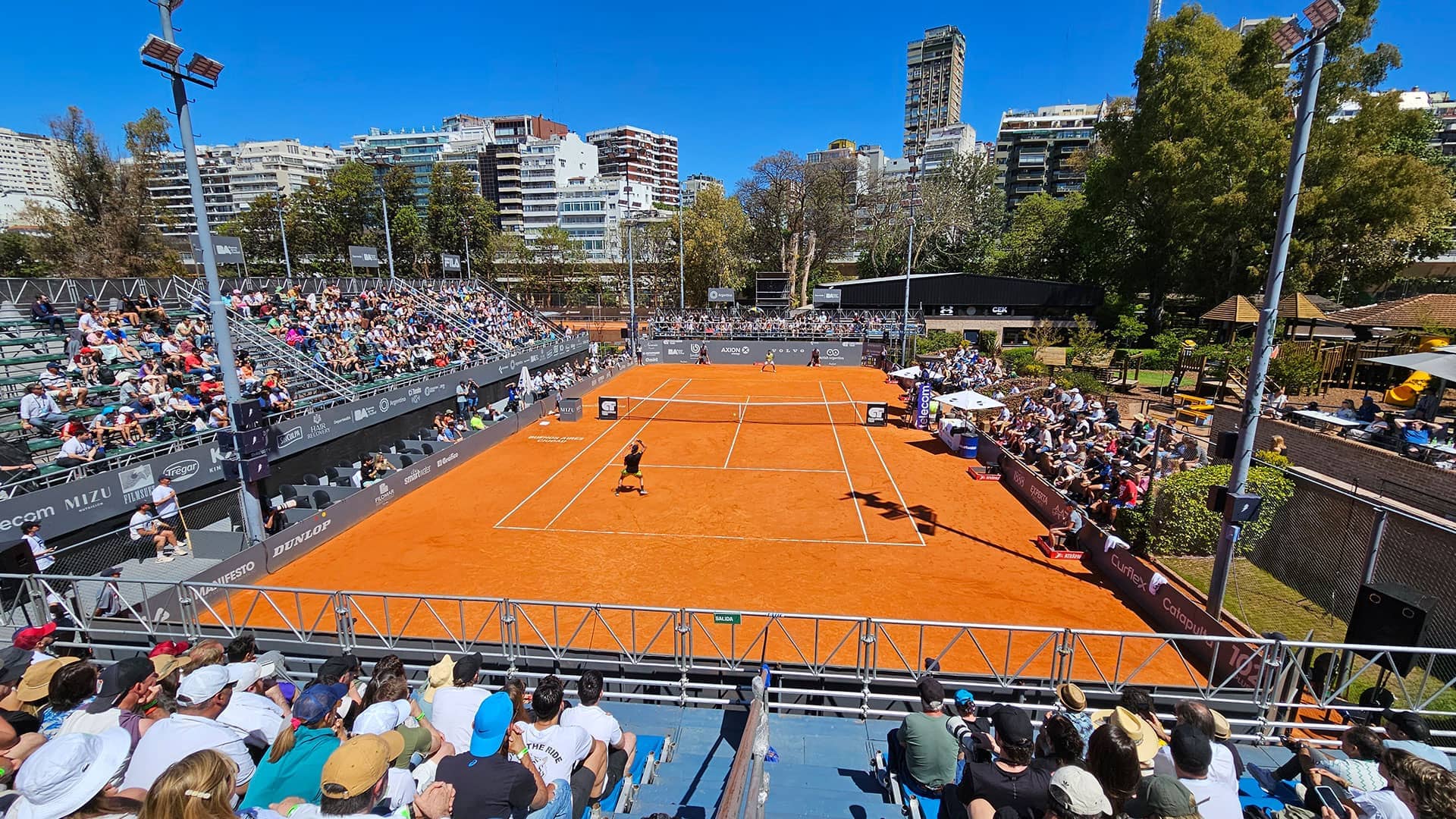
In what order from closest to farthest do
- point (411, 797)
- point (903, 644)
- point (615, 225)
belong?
point (411, 797) → point (903, 644) → point (615, 225)

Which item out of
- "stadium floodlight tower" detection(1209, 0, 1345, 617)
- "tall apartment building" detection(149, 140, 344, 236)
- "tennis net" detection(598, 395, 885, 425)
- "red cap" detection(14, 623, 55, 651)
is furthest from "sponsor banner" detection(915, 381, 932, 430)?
"tall apartment building" detection(149, 140, 344, 236)

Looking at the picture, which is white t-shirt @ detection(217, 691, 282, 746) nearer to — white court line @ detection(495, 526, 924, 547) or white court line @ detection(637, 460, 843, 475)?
white court line @ detection(495, 526, 924, 547)

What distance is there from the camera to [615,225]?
11088cm

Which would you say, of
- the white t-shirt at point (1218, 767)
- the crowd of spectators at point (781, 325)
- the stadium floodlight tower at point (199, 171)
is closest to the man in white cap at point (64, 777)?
the white t-shirt at point (1218, 767)

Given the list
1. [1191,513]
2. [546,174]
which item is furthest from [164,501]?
[546,174]

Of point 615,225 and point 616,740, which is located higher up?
point 615,225

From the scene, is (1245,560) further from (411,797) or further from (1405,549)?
(411,797)

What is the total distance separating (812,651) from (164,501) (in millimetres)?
15265

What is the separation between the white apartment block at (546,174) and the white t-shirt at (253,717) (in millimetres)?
121462

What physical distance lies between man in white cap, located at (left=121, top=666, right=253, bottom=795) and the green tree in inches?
2378

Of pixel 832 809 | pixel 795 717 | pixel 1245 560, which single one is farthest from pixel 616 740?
pixel 1245 560

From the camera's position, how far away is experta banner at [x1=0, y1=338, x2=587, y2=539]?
13.0 meters

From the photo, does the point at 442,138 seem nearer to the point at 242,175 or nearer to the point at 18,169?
the point at 242,175

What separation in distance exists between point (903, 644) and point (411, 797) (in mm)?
8447
